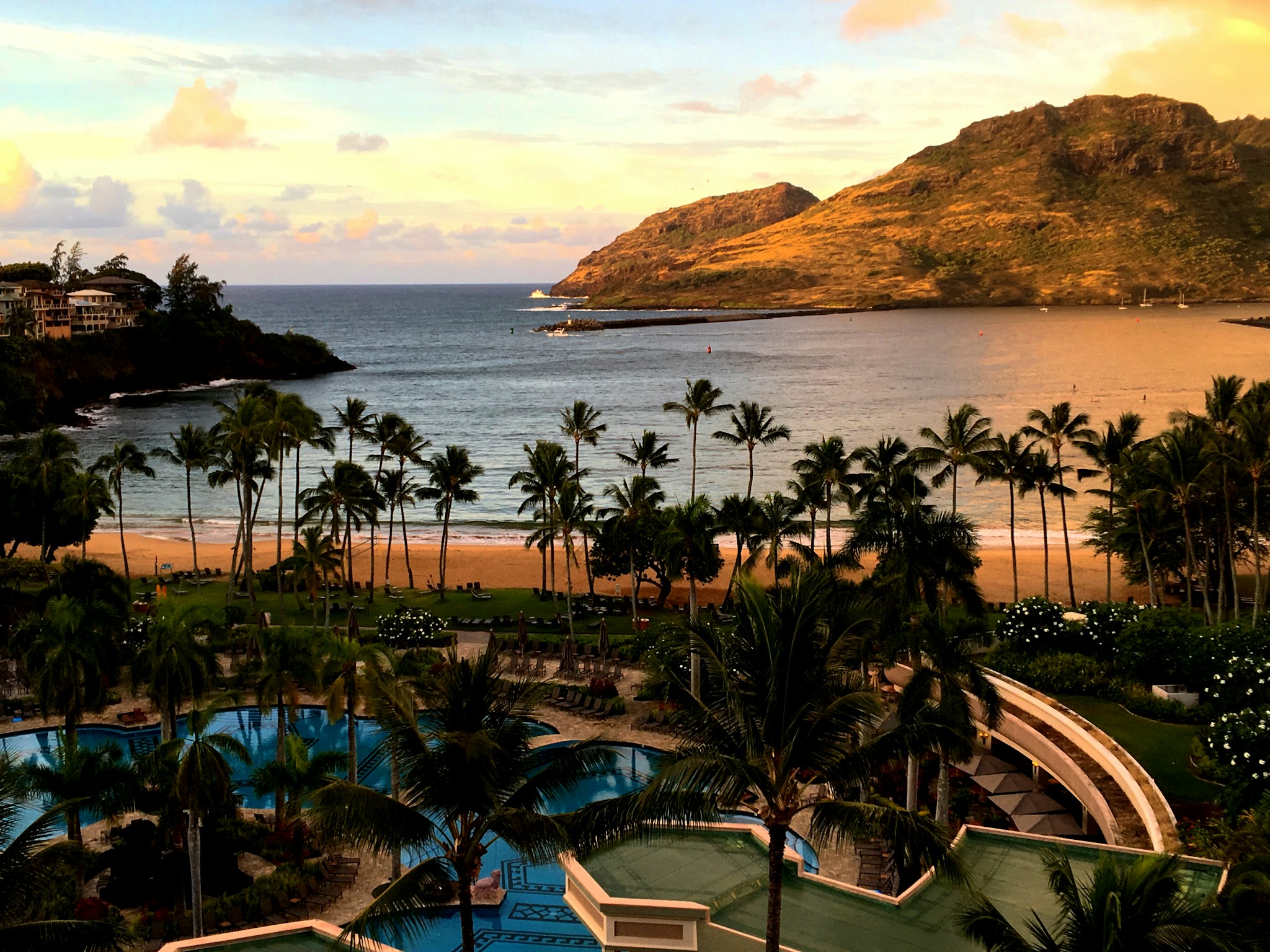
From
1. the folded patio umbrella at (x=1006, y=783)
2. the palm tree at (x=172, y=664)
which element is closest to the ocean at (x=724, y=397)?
the folded patio umbrella at (x=1006, y=783)

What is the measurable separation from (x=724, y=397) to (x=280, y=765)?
354ft

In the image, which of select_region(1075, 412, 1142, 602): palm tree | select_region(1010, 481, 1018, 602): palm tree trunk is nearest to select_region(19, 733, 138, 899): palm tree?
select_region(1010, 481, 1018, 602): palm tree trunk

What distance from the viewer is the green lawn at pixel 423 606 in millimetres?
44938

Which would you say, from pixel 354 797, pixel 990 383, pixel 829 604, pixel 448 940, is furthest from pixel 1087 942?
pixel 990 383

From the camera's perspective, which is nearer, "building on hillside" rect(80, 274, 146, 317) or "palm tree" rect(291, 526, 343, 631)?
"palm tree" rect(291, 526, 343, 631)

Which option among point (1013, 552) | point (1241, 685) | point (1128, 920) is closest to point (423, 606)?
point (1013, 552)

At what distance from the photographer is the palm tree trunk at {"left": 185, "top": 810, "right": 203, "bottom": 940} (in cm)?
2067

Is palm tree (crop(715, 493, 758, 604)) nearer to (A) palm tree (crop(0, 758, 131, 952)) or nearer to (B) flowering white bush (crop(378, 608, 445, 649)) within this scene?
(B) flowering white bush (crop(378, 608, 445, 649))

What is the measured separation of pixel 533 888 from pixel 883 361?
150m

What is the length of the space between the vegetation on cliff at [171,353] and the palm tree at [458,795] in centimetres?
11913

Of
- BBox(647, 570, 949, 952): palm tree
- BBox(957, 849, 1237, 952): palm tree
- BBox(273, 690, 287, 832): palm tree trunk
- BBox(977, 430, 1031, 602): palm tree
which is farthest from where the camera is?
BBox(977, 430, 1031, 602): palm tree

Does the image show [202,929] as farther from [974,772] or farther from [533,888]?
[974,772]

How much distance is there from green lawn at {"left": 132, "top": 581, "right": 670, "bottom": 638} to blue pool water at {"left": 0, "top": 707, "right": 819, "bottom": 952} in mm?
9926

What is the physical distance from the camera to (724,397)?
5089 inches
